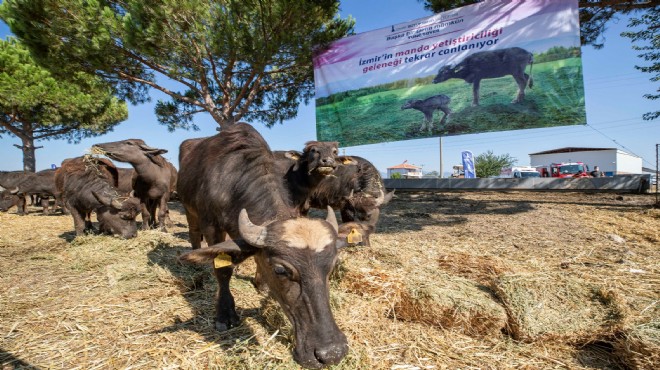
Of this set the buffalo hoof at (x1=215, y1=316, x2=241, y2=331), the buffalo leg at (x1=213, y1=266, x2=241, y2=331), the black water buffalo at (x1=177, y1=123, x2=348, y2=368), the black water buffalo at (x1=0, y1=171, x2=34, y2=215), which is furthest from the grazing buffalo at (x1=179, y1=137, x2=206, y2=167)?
the black water buffalo at (x1=0, y1=171, x2=34, y2=215)

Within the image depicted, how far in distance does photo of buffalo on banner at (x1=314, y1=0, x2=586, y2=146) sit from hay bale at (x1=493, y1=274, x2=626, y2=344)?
8079mm

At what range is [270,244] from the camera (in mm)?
2543

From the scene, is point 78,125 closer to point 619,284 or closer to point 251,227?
point 251,227

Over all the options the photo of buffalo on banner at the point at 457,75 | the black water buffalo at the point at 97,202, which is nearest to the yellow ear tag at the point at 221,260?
the black water buffalo at the point at 97,202

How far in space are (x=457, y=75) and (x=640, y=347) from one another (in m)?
10.0

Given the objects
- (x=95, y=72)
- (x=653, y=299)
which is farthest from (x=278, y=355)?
(x=95, y=72)

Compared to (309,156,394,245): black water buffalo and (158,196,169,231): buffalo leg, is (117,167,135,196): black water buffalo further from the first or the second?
(309,156,394,245): black water buffalo

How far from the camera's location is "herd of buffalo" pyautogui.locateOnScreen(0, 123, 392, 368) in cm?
242

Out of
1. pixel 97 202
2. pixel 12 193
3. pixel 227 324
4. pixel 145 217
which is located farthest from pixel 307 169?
pixel 12 193

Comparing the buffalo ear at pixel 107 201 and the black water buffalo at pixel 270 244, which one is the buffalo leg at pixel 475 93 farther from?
the buffalo ear at pixel 107 201

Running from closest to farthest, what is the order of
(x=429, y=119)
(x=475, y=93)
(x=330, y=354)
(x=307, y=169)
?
(x=330, y=354) < (x=307, y=169) < (x=475, y=93) < (x=429, y=119)

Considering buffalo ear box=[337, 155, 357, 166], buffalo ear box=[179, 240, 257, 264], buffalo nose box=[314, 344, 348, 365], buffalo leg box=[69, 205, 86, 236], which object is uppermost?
buffalo ear box=[337, 155, 357, 166]

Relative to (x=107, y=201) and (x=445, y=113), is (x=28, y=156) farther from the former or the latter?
(x=445, y=113)

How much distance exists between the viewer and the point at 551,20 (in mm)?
9680
